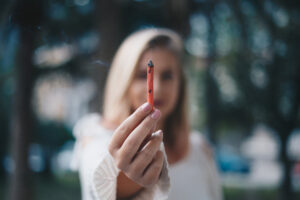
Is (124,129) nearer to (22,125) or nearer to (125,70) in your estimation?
(125,70)

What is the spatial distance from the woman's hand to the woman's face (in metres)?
0.12

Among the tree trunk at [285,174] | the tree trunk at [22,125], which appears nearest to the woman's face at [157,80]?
the tree trunk at [285,174]

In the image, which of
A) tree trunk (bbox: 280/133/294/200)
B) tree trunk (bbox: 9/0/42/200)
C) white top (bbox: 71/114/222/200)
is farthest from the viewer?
tree trunk (bbox: 9/0/42/200)

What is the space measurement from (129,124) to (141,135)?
1.3 inches

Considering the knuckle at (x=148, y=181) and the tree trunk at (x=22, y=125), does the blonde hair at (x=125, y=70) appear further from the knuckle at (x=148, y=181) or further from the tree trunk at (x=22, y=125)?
the tree trunk at (x=22, y=125)

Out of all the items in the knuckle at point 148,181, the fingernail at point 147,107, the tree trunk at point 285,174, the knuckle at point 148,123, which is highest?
the fingernail at point 147,107

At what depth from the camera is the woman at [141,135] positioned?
538 mm

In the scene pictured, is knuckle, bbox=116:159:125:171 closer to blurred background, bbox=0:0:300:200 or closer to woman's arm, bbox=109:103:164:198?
woman's arm, bbox=109:103:164:198

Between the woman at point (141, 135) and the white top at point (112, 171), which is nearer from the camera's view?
the woman at point (141, 135)

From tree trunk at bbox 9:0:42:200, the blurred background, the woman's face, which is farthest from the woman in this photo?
tree trunk at bbox 9:0:42:200

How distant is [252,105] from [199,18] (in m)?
1.22

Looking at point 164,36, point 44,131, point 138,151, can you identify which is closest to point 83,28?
point 164,36

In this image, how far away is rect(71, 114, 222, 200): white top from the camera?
0.65 meters

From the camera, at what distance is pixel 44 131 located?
28.4 ft
